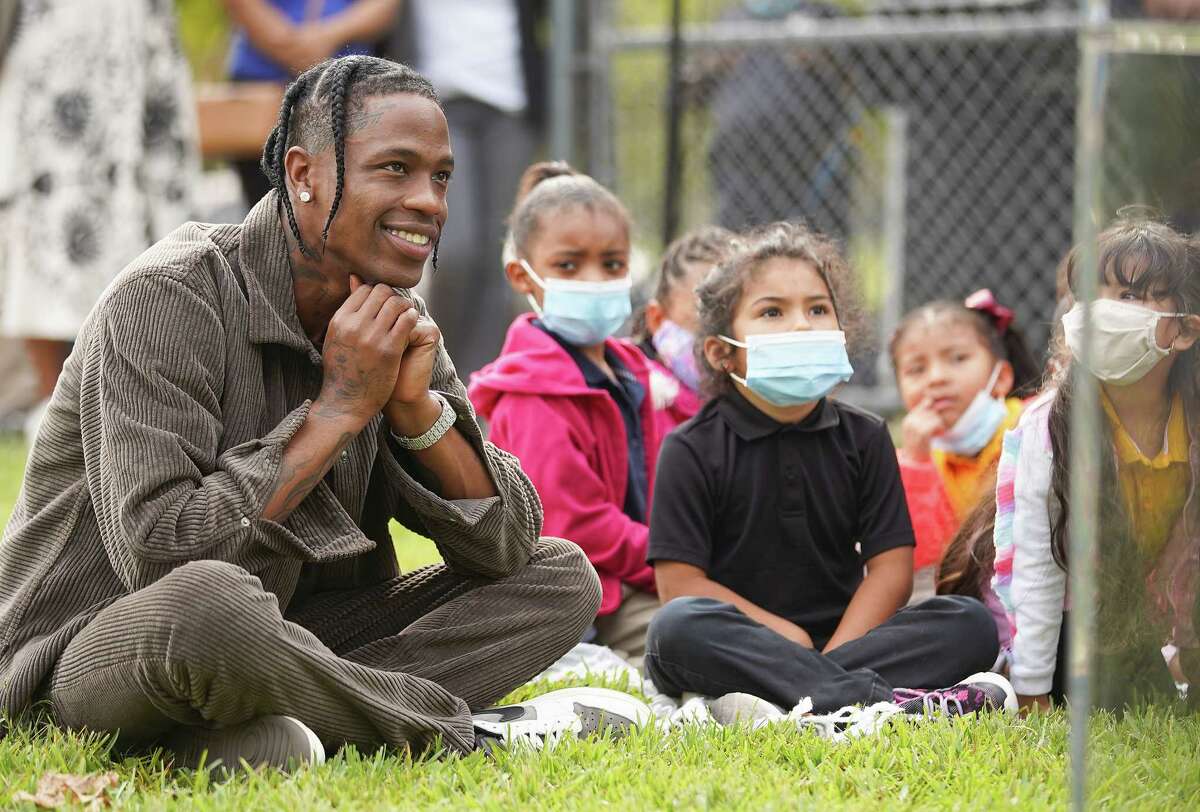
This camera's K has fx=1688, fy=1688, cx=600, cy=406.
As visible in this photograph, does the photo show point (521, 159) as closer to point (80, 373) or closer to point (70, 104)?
point (70, 104)

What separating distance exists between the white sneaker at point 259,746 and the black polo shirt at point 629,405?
5.38ft

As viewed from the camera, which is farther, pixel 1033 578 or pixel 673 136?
pixel 673 136

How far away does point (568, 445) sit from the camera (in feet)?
13.7

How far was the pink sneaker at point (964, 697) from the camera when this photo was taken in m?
3.47

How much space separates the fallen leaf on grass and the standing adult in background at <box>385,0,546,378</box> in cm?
391

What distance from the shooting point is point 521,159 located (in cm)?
685

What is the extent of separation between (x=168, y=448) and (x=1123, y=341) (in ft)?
5.00

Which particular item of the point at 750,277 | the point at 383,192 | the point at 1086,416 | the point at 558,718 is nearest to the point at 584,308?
the point at 750,277

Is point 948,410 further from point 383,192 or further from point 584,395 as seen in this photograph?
point 383,192

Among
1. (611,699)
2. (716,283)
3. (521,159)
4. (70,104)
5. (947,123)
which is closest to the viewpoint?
(611,699)

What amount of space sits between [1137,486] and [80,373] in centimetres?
184

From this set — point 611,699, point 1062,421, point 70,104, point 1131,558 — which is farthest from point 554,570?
point 70,104

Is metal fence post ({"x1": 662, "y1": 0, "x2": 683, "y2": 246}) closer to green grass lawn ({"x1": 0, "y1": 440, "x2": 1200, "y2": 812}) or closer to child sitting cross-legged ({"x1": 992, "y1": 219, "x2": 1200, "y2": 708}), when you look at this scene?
green grass lawn ({"x1": 0, "y1": 440, "x2": 1200, "y2": 812})

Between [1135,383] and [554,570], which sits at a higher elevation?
[1135,383]
